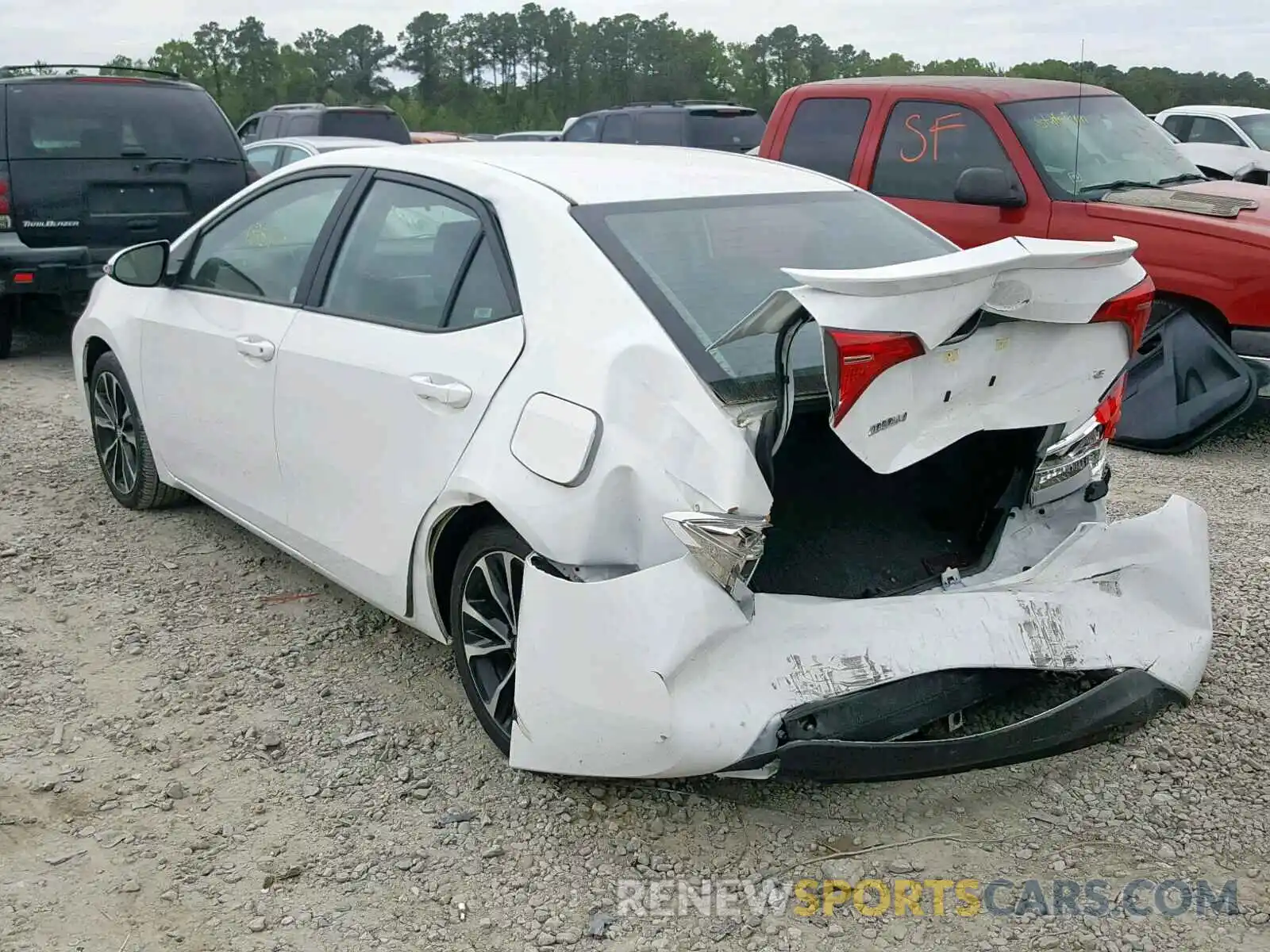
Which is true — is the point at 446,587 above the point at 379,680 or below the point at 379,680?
above

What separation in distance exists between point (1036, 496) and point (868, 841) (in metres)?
1.08

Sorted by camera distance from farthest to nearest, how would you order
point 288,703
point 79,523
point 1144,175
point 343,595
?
point 1144,175, point 79,523, point 343,595, point 288,703

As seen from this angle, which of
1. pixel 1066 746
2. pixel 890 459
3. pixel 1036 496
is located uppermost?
pixel 890 459

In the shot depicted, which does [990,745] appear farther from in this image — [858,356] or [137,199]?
[137,199]

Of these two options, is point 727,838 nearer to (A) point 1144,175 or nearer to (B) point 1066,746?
(B) point 1066,746

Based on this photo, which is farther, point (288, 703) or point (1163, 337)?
point (1163, 337)

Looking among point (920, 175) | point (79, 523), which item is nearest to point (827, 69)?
point (920, 175)

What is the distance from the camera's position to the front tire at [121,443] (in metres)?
5.23

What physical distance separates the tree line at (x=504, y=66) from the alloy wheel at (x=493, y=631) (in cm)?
3451

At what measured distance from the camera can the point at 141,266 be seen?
4762mm

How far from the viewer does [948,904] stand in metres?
2.90

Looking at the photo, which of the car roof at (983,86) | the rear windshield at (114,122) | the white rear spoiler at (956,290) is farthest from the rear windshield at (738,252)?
the rear windshield at (114,122)

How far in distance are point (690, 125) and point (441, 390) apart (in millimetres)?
11513

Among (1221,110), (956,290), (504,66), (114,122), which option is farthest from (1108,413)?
(504,66)
